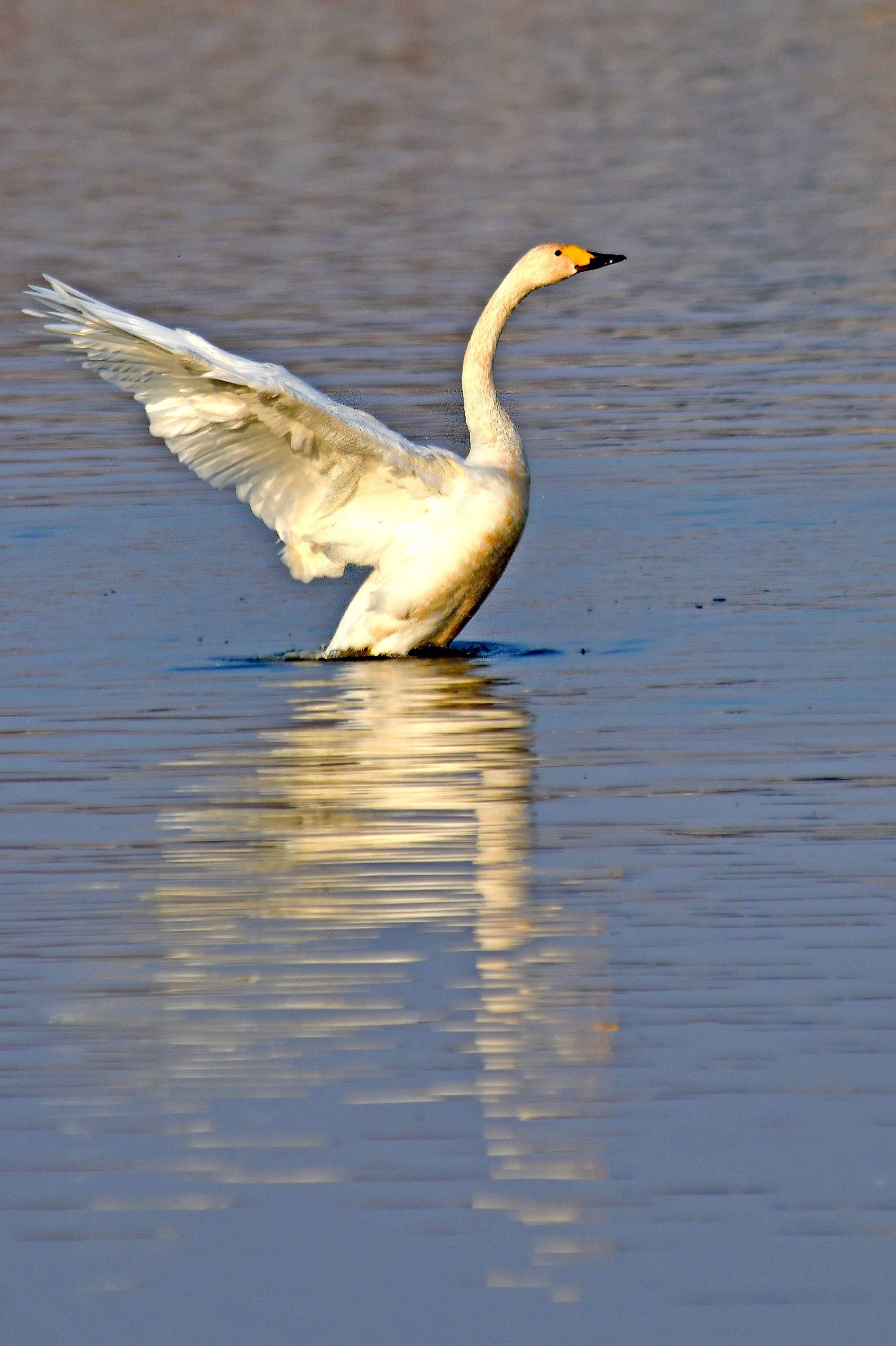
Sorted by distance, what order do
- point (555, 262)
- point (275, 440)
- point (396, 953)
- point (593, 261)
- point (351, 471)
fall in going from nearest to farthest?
point (396, 953)
point (275, 440)
point (351, 471)
point (555, 262)
point (593, 261)

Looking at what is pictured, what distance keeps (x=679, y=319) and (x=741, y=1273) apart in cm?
1592

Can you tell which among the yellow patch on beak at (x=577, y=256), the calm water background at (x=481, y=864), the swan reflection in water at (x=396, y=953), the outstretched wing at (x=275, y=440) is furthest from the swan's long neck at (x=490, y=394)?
the swan reflection in water at (x=396, y=953)

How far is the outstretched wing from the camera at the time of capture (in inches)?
424

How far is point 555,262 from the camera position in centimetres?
1274

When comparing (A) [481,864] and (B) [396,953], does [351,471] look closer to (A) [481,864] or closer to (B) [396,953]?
(A) [481,864]

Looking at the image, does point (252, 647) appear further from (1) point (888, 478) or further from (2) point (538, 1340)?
(2) point (538, 1340)

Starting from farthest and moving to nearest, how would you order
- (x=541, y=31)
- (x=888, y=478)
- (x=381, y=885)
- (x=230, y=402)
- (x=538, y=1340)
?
(x=541, y=31) → (x=888, y=478) → (x=230, y=402) → (x=381, y=885) → (x=538, y=1340)

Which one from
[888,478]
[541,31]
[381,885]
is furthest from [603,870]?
[541,31]

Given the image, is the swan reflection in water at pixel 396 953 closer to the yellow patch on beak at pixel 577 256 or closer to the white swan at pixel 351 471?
the white swan at pixel 351 471

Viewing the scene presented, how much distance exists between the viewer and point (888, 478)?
14.7m

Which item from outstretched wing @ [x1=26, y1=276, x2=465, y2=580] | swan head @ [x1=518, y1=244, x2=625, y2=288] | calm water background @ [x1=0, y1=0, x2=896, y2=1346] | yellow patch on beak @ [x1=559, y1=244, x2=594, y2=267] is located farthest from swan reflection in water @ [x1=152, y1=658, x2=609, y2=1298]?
yellow patch on beak @ [x1=559, y1=244, x2=594, y2=267]

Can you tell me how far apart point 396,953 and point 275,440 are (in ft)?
16.0

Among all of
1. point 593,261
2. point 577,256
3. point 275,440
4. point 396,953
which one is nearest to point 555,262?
point 577,256

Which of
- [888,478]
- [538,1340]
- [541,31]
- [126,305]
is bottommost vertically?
[538,1340]
